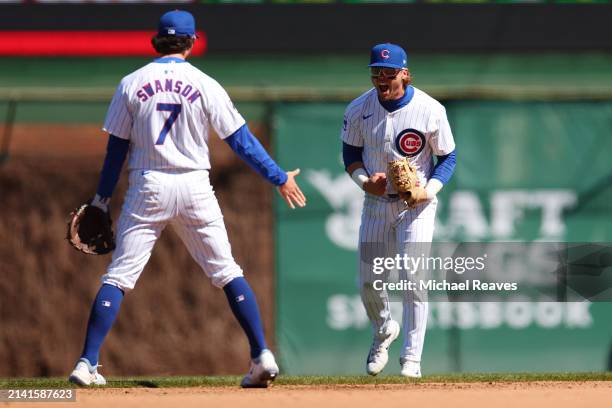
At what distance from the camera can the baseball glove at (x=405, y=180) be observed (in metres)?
6.71

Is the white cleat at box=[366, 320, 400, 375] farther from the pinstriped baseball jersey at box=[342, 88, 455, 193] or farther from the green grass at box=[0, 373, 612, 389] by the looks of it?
the pinstriped baseball jersey at box=[342, 88, 455, 193]

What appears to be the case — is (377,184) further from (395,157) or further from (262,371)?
(262,371)

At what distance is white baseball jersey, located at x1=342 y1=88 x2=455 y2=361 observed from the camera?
6.89 m

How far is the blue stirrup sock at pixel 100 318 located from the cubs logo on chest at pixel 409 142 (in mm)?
1593

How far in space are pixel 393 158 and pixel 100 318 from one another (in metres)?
1.68

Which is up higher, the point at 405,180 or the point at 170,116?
the point at 170,116

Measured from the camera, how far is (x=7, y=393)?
246 inches

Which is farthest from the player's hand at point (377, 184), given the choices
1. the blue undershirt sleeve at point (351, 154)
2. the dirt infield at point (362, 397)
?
the dirt infield at point (362, 397)

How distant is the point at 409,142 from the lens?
6.89m

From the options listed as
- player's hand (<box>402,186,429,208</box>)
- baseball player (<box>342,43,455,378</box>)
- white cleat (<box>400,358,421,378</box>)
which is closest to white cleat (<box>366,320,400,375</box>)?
baseball player (<box>342,43,455,378</box>)

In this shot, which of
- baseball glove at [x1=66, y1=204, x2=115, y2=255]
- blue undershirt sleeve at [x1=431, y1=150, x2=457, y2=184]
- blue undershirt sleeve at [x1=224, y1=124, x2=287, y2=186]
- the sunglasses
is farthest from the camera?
blue undershirt sleeve at [x1=431, y1=150, x2=457, y2=184]

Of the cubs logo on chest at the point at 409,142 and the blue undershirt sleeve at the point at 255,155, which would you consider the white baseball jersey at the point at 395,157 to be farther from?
the blue undershirt sleeve at the point at 255,155

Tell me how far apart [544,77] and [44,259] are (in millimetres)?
4274

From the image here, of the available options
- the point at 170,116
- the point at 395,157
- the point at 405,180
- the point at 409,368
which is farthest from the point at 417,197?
the point at 170,116
